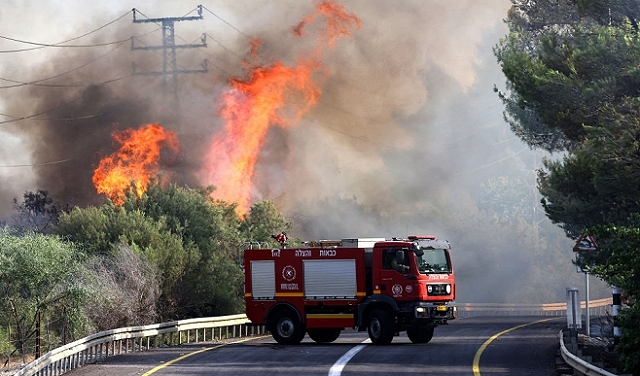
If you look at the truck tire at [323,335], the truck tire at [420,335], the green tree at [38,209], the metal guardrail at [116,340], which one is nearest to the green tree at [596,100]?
the truck tire at [420,335]

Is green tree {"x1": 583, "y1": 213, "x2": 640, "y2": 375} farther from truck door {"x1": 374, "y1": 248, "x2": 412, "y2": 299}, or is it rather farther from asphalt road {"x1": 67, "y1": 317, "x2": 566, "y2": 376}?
truck door {"x1": 374, "y1": 248, "x2": 412, "y2": 299}

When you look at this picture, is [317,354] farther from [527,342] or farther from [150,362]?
[527,342]

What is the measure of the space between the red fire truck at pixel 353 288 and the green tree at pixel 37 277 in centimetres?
523

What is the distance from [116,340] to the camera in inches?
1262

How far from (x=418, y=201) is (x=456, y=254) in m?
6.18

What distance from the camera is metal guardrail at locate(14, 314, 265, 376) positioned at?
24.6 metres

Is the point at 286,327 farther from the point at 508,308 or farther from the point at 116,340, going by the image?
the point at 508,308

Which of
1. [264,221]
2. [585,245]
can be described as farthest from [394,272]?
[264,221]

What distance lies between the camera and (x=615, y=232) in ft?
69.0

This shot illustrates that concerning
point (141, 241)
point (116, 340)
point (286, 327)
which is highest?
point (141, 241)

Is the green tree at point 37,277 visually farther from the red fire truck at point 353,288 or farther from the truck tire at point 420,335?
the truck tire at point 420,335

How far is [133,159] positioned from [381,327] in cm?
3950

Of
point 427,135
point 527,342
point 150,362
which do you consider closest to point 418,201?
point 427,135

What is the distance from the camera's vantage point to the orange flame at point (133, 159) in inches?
2518
